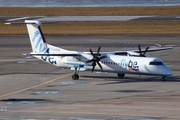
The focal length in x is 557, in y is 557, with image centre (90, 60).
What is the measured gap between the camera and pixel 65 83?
51.4 meters

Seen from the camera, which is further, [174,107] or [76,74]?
[76,74]

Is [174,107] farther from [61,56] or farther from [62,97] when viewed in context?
[61,56]

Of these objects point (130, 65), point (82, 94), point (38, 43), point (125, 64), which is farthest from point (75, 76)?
point (82, 94)

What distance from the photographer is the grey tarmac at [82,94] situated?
3575cm

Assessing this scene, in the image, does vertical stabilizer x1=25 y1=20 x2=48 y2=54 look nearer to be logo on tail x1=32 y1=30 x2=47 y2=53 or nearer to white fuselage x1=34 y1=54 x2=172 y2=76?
be logo on tail x1=32 y1=30 x2=47 y2=53

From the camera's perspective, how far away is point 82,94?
147ft

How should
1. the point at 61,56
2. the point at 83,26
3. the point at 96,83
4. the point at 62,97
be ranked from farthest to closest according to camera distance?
1. the point at 83,26
2. the point at 61,56
3. the point at 96,83
4. the point at 62,97

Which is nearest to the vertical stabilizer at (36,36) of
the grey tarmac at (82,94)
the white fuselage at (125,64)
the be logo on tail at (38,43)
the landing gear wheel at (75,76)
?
the be logo on tail at (38,43)

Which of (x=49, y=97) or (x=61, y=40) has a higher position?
(x=61, y=40)

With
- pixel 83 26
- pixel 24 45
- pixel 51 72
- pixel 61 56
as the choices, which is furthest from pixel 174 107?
pixel 83 26

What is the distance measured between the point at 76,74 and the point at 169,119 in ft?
69.3

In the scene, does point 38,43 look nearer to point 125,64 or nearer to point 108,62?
point 108,62

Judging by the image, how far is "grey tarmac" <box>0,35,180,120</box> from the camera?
35750mm

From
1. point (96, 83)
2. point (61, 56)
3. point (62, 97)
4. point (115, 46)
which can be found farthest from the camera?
point (115, 46)
